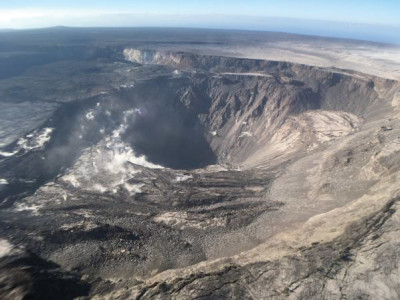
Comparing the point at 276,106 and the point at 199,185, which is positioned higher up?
the point at 276,106

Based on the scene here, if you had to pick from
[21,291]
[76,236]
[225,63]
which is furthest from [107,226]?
[225,63]

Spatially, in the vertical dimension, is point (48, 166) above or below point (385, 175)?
below

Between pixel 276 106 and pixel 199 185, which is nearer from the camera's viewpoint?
pixel 199 185

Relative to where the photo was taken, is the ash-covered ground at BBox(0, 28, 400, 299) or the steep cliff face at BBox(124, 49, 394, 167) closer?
the ash-covered ground at BBox(0, 28, 400, 299)

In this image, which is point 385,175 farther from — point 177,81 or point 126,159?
point 177,81

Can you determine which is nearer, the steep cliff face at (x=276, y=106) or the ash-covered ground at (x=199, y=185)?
the ash-covered ground at (x=199, y=185)

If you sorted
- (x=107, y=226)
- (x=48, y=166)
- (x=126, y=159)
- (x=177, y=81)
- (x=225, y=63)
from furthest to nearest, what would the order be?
(x=225, y=63), (x=177, y=81), (x=126, y=159), (x=48, y=166), (x=107, y=226)

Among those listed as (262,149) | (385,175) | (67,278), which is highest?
(385,175)

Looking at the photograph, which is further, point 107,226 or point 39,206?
point 39,206
